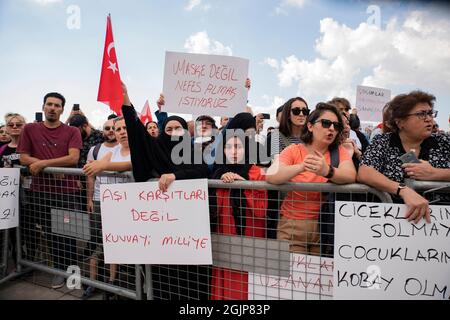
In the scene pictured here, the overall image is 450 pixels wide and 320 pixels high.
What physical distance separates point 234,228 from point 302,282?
1.94 feet

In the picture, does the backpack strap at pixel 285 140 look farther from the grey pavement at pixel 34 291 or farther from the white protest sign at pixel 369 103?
the white protest sign at pixel 369 103

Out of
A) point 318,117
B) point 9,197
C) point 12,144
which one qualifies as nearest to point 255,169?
point 318,117

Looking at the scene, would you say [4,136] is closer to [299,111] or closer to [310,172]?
[299,111]

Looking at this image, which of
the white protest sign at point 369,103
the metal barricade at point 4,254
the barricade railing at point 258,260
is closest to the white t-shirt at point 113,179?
the barricade railing at point 258,260

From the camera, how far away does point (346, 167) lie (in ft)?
6.79

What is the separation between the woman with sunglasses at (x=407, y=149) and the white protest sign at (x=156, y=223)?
1.13 metres

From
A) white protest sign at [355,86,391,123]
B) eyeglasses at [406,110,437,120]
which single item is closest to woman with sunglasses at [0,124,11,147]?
eyeglasses at [406,110,437,120]

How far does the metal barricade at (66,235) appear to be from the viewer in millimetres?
3053

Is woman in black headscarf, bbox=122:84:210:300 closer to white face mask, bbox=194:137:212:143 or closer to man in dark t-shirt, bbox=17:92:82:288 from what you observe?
white face mask, bbox=194:137:212:143

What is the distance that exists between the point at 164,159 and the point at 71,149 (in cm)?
155

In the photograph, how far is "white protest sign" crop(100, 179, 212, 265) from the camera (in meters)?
2.32

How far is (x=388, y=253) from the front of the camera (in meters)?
1.91
